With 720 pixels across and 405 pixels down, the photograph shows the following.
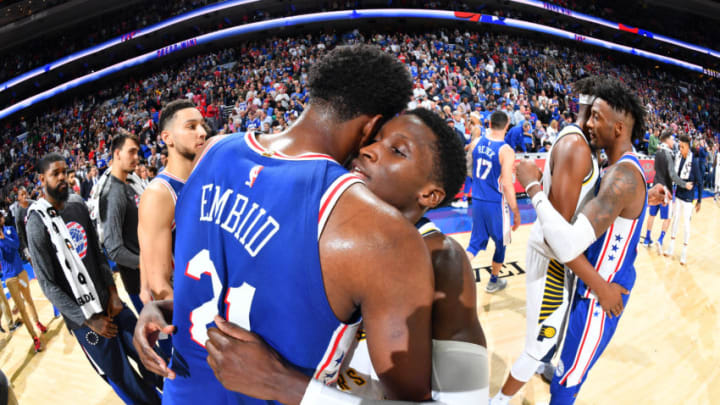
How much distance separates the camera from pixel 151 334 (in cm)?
137

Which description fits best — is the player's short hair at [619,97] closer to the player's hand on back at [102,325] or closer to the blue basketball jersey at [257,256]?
the blue basketball jersey at [257,256]

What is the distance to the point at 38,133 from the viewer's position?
15.1 m

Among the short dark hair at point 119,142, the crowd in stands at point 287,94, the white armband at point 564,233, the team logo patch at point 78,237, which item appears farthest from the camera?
the crowd in stands at point 287,94

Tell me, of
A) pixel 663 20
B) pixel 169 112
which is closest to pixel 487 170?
pixel 169 112

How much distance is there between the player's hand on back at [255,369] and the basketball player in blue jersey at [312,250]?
0.12 ft

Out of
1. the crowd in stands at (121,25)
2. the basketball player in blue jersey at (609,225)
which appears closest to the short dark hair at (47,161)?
the basketball player in blue jersey at (609,225)

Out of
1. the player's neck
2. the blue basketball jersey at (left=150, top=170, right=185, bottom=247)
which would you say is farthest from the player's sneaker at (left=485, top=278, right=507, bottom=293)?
the blue basketball jersey at (left=150, top=170, right=185, bottom=247)

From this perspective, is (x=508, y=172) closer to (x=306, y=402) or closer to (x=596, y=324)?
(x=596, y=324)

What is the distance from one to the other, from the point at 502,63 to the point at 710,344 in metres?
14.9

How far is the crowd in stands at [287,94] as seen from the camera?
1208 cm

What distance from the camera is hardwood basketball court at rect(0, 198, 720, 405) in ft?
9.95

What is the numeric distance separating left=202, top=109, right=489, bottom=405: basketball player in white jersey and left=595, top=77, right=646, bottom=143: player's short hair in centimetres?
141

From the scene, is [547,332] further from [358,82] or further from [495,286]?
[495,286]

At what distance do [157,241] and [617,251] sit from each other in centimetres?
241
